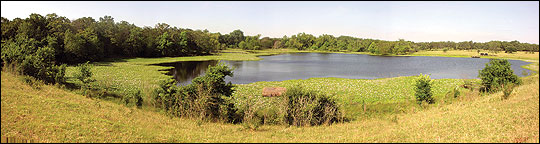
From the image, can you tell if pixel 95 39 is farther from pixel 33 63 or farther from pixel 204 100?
pixel 204 100

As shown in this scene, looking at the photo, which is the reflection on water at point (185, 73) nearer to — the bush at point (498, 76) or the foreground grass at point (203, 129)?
the foreground grass at point (203, 129)

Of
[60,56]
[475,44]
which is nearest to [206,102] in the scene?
[60,56]

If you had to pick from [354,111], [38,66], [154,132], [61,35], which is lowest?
[354,111]

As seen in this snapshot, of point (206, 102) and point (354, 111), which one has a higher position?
point (206, 102)

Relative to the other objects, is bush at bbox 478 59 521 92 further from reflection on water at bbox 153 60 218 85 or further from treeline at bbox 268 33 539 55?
treeline at bbox 268 33 539 55

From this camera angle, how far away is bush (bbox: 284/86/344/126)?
1436cm

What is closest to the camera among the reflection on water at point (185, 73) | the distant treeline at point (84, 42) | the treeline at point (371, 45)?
the distant treeline at point (84, 42)

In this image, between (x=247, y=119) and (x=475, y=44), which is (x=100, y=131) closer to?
(x=247, y=119)

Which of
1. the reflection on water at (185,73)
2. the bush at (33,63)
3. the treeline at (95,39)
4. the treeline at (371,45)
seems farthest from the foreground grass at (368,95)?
the treeline at (371,45)

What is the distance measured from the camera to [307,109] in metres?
14.6

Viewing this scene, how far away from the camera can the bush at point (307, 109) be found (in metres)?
14.4

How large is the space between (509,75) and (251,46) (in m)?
131

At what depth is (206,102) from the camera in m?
15.4

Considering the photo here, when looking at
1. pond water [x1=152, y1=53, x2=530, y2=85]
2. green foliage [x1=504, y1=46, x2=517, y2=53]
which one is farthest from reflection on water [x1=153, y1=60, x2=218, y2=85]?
green foliage [x1=504, y1=46, x2=517, y2=53]
